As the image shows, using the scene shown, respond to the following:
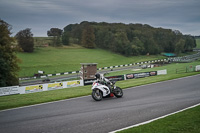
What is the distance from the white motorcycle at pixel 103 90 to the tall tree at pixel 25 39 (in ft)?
211

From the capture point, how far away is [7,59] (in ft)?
117

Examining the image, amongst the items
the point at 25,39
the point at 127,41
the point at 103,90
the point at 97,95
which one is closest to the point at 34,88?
the point at 97,95

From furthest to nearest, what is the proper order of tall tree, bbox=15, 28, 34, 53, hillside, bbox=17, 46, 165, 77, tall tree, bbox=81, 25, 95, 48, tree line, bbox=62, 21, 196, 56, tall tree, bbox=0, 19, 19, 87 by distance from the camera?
tall tree, bbox=81, 25, 95, 48 < tree line, bbox=62, 21, 196, 56 < tall tree, bbox=15, 28, 34, 53 < hillside, bbox=17, 46, 165, 77 < tall tree, bbox=0, 19, 19, 87

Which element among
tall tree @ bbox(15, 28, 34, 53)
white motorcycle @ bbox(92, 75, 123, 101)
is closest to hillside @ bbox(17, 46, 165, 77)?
tall tree @ bbox(15, 28, 34, 53)

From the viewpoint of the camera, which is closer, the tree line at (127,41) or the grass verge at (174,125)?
the grass verge at (174,125)

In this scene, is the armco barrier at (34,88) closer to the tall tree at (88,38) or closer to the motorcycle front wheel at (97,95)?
the motorcycle front wheel at (97,95)

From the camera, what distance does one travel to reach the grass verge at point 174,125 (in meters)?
7.14

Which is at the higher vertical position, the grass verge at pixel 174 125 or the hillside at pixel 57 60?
the hillside at pixel 57 60

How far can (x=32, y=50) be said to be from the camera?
75750 mm

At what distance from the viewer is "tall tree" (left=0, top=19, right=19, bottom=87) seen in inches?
1247

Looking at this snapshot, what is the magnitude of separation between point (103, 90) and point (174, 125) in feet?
24.0

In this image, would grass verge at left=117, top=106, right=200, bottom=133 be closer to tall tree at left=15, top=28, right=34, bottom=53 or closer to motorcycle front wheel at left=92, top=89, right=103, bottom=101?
motorcycle front wheel at left=92, top=89, right=103, bottom=101

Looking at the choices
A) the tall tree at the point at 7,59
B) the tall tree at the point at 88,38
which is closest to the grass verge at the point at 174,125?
the tall tree at the point at 7,59

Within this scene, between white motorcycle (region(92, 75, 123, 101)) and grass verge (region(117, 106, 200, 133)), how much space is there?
628 cm
